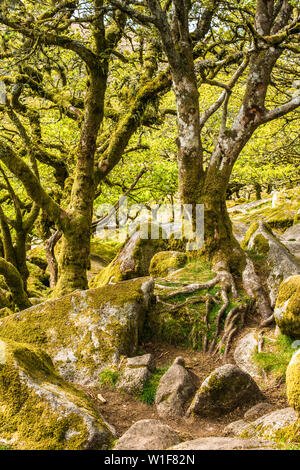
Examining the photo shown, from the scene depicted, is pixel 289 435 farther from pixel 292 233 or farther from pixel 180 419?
pixel 292 233

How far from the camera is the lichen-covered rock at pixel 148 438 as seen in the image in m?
3.57

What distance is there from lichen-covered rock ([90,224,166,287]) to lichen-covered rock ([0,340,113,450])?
6539 millimetres

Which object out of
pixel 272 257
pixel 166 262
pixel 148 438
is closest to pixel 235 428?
pixel 148 438

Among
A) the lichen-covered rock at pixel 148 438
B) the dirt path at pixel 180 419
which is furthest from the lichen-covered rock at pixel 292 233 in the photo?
the lichen-covered rock at pixel 148 438

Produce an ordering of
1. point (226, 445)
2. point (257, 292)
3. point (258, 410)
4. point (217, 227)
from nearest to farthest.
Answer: point (226, 445)
point (258, 410)
point (257, 292)
point (217, 227)

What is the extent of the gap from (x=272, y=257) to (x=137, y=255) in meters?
3.89

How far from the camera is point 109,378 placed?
6176 millimetres

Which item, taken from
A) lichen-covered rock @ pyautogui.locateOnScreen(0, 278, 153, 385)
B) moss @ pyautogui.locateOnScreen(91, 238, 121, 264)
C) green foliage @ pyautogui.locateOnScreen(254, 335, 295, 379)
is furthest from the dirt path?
moss @ pyautogui.locateOnScreen(91, 238, 121, 264)

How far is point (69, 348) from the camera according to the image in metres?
6.67

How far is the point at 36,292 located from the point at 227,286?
10.9m

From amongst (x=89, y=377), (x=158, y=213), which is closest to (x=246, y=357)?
(x=89, y=377)

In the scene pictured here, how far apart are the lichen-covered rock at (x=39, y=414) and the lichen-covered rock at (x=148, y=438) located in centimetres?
26

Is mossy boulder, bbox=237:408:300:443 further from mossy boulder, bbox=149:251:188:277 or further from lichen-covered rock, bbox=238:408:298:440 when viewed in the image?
mossy boulder, bbox=149:251:188:277

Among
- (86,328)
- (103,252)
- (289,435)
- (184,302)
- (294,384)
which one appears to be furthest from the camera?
(103,252)
